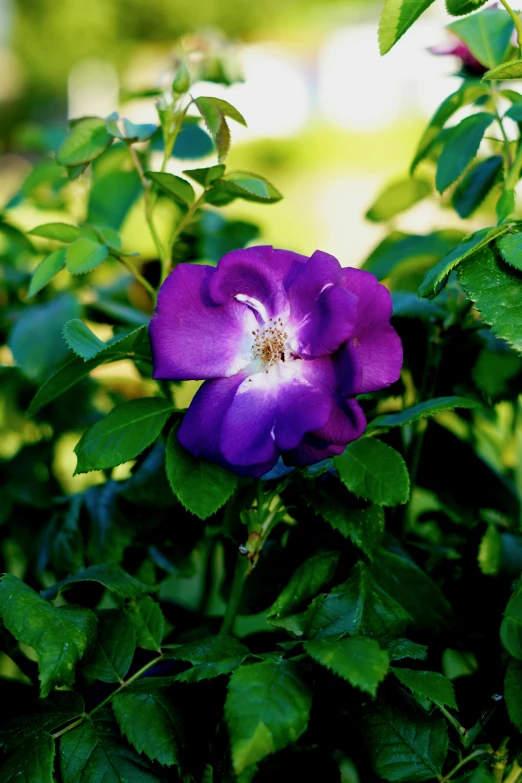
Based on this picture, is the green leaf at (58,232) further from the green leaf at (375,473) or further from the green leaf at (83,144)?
the green leaf at (375,473)

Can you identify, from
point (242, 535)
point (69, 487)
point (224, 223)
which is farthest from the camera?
point (69, 487)

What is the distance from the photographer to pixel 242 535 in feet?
1.96

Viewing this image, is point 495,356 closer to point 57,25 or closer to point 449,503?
point 449,503

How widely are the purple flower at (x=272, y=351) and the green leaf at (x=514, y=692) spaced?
189 mm

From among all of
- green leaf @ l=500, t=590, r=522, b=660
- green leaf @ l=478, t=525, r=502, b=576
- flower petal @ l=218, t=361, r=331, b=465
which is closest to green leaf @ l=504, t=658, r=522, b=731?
green leaf @ l=500, t=590, r=522, b=660

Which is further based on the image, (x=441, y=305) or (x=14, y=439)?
(x=14, y=439)

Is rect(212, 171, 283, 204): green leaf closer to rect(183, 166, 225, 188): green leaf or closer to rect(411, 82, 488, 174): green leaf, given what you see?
rect(183, 166, 225, 188): green leaf

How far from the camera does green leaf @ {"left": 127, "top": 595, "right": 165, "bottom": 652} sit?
59 cm

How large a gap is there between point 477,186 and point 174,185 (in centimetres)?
31

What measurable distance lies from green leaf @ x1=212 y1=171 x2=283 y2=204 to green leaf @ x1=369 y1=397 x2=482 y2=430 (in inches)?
7.7

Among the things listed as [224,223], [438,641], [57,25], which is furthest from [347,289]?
[57,25]

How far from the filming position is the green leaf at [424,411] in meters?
0.54

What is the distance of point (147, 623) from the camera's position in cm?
60

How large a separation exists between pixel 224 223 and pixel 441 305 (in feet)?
1.29
